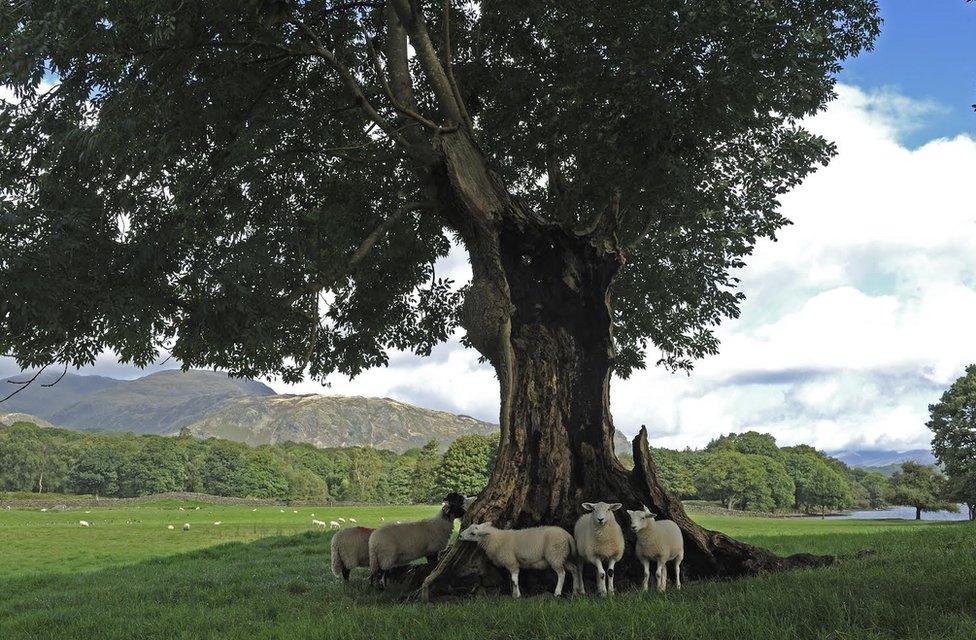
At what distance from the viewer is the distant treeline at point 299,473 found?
110250 mm

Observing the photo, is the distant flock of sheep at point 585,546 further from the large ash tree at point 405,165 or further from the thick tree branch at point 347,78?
the thick tree branch at point 347,78

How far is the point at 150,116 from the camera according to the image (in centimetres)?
1311

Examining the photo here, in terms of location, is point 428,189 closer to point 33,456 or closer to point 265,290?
point 265,290

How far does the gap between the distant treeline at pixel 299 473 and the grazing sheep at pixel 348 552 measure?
86015 mm

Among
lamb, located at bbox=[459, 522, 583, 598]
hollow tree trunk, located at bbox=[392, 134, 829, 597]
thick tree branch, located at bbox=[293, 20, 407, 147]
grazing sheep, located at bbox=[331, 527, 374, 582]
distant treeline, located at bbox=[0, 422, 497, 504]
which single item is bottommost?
distant treeline, located at bbox=[0, 422, 497, 504]

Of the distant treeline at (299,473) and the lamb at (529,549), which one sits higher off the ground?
the lamb at (529,549)

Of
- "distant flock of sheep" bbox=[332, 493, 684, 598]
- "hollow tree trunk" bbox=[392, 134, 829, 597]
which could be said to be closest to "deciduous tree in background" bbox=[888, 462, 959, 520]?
"hollow tree trunk" bbox=[392, 134, 829, 597]

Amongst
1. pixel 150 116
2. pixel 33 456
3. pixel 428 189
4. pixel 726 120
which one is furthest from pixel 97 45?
pixel 33 456

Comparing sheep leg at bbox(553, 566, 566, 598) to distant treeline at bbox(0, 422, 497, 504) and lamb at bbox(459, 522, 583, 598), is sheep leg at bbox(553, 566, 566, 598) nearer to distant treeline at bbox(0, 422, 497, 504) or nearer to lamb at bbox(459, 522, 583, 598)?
lamb at bbox(459, 522, 583, 598)

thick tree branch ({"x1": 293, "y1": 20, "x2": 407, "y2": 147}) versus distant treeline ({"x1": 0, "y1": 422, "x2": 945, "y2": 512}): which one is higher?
thick tree branch ({"x1": 293, "y1": 20, "x2": 407, "y2": 147})

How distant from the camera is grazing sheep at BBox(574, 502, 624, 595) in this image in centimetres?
1084

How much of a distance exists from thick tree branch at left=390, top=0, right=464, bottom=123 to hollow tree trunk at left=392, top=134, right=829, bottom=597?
95 centimetres

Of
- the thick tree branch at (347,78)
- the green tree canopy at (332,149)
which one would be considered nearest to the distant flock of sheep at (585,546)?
the green tree canopy at (332,149)

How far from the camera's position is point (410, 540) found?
13.3 meters
